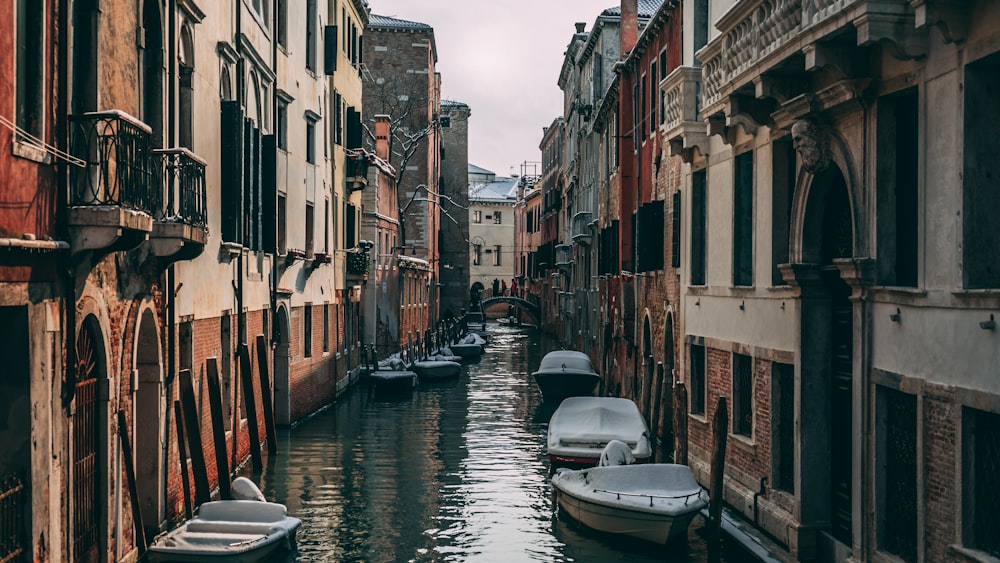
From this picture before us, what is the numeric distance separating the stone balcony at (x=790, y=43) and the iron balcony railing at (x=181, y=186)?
5.50 m

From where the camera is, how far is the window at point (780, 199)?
37.4ft

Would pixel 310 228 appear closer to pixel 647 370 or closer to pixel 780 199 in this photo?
pixel 647 370

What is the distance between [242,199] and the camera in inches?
596

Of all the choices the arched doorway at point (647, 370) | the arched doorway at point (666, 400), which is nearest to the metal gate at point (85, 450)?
the arched doorway at point (666, 400)

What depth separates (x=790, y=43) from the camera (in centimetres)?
914

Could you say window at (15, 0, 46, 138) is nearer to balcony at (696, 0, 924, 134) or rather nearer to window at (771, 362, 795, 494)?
balcony at (696, 0, 924, 134)

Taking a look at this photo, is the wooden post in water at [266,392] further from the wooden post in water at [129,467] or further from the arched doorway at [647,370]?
the arched doorway at [647,370]

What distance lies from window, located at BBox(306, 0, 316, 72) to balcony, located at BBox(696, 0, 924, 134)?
11.9 metres

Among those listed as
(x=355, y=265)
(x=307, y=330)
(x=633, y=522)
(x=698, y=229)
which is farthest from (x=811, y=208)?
(x=355, y=265)

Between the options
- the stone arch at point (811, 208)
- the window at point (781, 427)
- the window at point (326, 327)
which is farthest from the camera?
the window at point (326, 327)

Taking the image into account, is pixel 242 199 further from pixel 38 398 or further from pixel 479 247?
pixel 479 247

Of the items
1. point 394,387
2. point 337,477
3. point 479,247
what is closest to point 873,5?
point 337,477

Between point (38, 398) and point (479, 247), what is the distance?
75.9 m

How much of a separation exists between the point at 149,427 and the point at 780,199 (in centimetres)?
706
